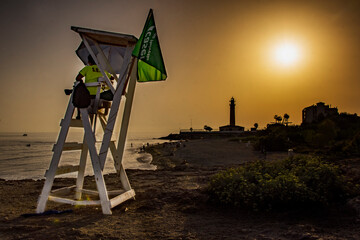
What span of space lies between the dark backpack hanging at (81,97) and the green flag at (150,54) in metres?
1.18

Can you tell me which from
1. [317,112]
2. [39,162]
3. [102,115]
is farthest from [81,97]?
[317,112]

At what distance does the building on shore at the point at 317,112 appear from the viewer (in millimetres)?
50116

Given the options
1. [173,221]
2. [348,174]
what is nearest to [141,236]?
[173,221]

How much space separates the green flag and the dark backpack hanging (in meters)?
1.18

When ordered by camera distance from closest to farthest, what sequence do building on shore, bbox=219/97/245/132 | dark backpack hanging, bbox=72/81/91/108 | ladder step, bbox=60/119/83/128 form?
dark backpack hanging, bbox=72/81/91/108 < ladder step, bbox=60/119/83/128 < building on shore, bbox=219/97/245/132

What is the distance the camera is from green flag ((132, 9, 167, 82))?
5141 mm

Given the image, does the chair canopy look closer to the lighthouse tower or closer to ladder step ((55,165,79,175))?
ladder step ((55,165,79,175))

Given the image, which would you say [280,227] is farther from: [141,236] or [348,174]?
[348,174]

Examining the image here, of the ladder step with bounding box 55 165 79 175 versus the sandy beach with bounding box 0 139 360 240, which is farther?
the ladder step with bounding box 55 165 79 175

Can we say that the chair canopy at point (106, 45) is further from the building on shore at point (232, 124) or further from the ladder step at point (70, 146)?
the building on shore at point (232, 124)

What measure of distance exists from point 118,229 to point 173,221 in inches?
39.3

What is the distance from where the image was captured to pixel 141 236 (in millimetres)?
4078

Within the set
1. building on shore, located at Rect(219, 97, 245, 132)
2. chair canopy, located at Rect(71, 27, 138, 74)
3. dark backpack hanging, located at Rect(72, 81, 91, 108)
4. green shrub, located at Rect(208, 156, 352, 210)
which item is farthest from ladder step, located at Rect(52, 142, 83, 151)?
building on shore, located at Rect(219, 97, 245, 132)

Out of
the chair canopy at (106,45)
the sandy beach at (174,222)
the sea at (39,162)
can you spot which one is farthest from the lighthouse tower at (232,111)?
the chair canopy at (106,45)
